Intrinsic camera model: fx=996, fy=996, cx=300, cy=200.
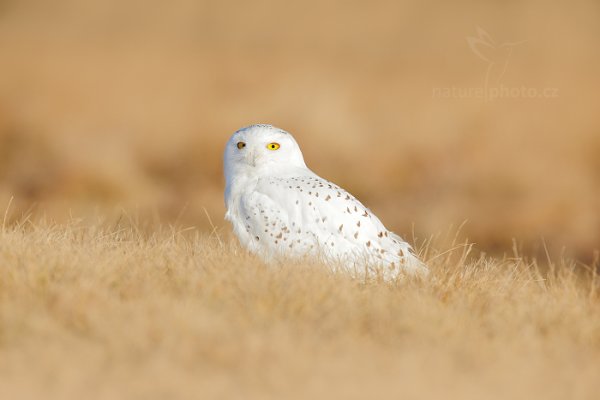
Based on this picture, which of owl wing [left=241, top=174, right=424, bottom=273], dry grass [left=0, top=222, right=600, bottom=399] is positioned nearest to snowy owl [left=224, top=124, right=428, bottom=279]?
owl wing [left=241, top=174, right=424, bottom=273]

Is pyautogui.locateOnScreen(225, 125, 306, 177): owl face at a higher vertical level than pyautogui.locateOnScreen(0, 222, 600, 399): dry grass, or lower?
higher

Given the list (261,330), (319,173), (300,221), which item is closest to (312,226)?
(300,221)

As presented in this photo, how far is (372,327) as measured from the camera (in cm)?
396

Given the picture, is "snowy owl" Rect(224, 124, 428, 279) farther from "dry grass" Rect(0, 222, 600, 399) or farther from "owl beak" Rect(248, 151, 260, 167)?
"dry grass" Rect(0, 222, 600, 399)

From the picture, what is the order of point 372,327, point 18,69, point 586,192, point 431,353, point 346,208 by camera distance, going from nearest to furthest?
point 431,353
point 372,327
point 346,208
point 586,192
point 18,69

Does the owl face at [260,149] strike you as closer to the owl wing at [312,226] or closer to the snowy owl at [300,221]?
the snowy owl at [300,221]

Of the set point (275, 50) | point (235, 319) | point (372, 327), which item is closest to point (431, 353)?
point (372, 327)

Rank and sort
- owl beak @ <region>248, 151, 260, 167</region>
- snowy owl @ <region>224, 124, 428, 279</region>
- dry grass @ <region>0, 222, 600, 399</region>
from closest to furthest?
dry grass @ <region>0, 222, 600, 399</region>, snowy owl @ <region>224, 124, 428, 279</region>, owl beak @ <region>248, 151, 260, 167</region>

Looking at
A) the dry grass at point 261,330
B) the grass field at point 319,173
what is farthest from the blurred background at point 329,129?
the dry grass at point 261,330

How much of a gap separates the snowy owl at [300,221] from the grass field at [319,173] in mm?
189

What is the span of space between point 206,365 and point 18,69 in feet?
45.6

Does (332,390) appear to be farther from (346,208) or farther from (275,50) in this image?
(275,50)

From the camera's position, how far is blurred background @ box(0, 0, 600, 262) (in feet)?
36.4

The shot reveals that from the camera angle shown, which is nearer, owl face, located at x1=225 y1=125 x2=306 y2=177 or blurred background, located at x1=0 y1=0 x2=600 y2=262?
owl face, located at x1=225 y1=125 x2=306 y2=177
